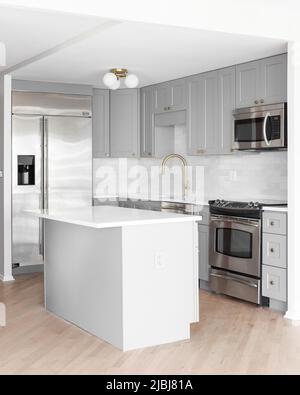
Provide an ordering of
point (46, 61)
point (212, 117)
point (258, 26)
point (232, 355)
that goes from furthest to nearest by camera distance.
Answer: point (212, 117)
point (46, 61)
point (258, 26)
point (232, 355)

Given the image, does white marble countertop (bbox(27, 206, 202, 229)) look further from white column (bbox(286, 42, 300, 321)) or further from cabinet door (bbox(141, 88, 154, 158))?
cabinet door (bbox(141, 88, 154, 158))

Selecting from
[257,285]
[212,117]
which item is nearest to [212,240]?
[257,285]

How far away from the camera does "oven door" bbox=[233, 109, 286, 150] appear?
204 inches

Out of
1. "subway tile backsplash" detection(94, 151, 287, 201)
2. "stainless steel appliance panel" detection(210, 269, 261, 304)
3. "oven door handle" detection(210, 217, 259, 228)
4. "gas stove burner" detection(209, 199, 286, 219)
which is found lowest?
"stainless steel appliance panel" detection(210, 269, 261, 304)

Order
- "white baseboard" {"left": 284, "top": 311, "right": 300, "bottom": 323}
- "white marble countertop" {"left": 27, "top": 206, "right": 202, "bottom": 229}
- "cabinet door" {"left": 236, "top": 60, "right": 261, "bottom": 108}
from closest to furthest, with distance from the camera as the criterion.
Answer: "white marble countertop" {"left": 27, "top": 206, "right": 202, "bottom": 229}, "white baseboard" {"left": 284, "top": 311, "right": 300, "bottom": 323}, "cabinet door" {"left": 236, "top": 60, "right": 261, "bottom": 108}

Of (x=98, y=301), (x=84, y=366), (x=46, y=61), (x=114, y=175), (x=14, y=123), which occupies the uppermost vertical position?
(x=46, y=61)

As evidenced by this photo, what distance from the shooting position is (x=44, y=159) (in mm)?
6844

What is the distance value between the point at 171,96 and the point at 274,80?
1.72m

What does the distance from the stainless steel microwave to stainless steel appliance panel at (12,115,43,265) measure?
2.35m

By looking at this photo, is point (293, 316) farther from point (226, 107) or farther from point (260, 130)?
point (226, 107)

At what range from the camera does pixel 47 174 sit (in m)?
6.88

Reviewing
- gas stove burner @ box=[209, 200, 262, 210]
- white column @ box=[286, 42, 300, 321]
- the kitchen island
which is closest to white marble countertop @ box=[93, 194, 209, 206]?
gas stove burner @ box=[209, 200, 262, 210]

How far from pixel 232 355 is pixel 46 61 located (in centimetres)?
327
